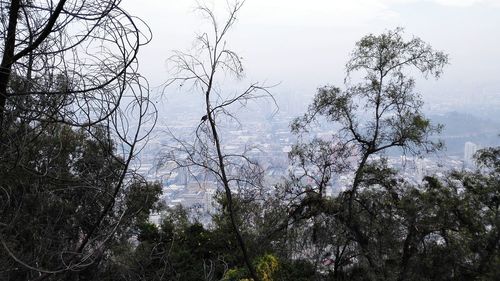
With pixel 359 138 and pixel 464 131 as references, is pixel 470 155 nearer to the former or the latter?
pixel 359 138

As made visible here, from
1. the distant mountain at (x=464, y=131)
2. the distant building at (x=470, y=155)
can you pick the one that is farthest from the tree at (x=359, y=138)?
the distant mountain at (x=464, y=131)

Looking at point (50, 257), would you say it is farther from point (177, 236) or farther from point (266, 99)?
point (177, 236)

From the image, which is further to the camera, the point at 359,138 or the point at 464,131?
the point at 464,131

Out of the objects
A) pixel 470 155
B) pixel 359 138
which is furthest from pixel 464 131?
pixel 359 138

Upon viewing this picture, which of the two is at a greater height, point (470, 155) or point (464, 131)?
point (464, 131)

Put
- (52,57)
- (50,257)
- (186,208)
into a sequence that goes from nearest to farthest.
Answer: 1. (52,57)
2. (50,257)
3. (186,208)

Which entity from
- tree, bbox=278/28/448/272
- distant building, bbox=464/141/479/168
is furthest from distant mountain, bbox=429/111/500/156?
tree, bbox=278/28/448/272

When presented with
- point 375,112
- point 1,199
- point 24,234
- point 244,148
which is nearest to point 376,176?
point 375,112

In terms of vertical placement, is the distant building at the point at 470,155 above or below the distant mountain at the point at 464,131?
below

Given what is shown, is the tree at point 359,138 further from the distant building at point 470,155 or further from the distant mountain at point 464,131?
the distant mountain at point 464,131

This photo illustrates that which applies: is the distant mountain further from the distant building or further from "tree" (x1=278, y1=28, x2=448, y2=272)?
"tree" (x1=278, y1=28, x2=448, y2=272)

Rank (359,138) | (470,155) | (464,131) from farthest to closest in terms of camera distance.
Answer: (464,131) < (470,155) < (359,138)
